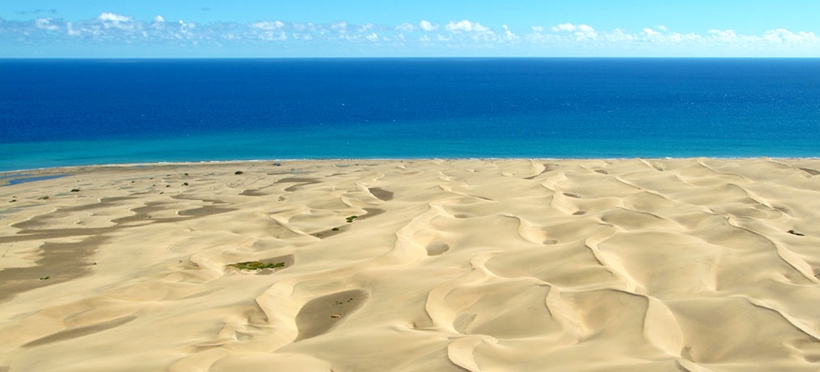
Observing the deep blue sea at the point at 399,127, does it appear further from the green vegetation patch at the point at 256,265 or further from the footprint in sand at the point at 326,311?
the footprint in sand at the point at 326,311

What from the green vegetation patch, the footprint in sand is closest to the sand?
the footprint in sand

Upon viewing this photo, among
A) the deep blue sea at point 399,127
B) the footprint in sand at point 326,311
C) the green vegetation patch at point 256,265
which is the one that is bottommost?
the deep blue sea at point 399,127

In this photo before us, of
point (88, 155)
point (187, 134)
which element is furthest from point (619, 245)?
Answer: point (187, 134)

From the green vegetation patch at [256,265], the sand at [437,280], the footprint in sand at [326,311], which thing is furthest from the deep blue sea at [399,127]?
the footprint in sand at [326,311]

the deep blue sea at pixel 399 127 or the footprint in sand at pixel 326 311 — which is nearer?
the footprint in sand at pixel 326 311

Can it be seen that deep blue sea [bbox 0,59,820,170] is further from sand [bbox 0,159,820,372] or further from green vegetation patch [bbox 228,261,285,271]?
green vegetation patch [bbox 228,261,285,271]

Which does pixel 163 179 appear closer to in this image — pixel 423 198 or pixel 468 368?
pixel 423 198
